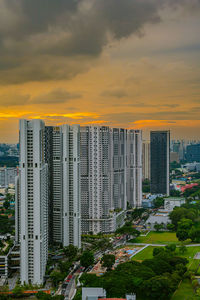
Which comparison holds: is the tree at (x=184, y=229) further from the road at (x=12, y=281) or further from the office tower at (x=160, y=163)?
the office tower at (x=160, y=163)

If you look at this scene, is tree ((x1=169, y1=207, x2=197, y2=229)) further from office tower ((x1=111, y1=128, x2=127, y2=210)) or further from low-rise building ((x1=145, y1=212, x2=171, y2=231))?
office tower ((x1=111, y1=128, x2=127, y2=210))

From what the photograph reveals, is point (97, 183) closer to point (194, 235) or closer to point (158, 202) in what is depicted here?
point (194, 235)

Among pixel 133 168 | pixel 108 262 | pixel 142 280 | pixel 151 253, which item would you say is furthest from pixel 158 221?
pixel 142 280

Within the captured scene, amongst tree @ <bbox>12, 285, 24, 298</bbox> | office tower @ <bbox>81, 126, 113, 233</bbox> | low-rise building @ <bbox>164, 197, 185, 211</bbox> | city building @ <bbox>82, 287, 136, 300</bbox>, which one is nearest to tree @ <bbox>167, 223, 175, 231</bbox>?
office tower @ <bbox>81, 126, 113, 233</bbox>

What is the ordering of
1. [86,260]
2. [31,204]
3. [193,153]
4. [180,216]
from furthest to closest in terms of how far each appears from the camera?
[193,153]
[180,216]
[86,260]
[31,204]

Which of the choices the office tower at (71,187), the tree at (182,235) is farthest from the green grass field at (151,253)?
the office tower at (71,187)

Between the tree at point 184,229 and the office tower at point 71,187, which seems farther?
the tree at point 184,229
